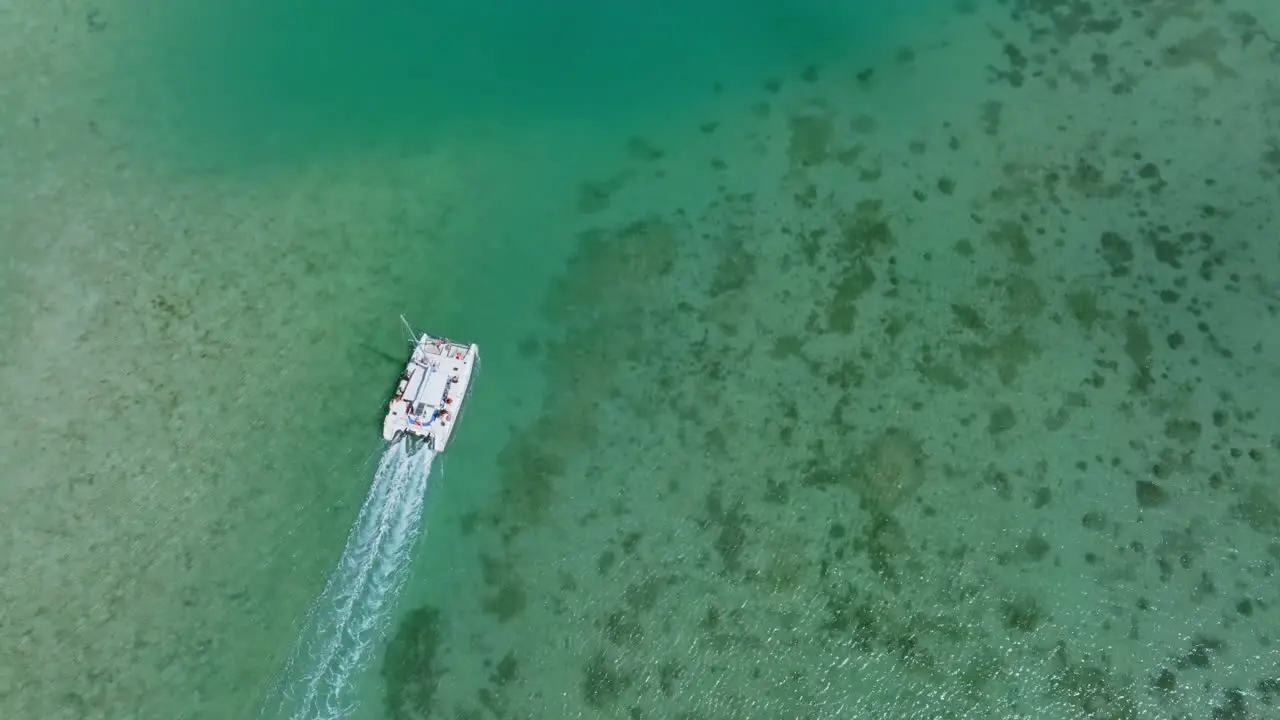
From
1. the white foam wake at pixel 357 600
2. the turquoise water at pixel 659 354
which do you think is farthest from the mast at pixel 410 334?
the white foam wake at pixel 357 600

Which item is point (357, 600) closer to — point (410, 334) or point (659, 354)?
point (410, 334)

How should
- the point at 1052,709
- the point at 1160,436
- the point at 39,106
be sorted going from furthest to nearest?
the point at 39,106
the point at 1160,436
the point at 1052,709

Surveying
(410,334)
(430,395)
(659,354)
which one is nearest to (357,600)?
(430,395)

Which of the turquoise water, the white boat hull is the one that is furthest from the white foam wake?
the white boat hull

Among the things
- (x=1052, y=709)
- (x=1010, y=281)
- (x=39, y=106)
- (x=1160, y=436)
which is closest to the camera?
(x=1052, y=709)

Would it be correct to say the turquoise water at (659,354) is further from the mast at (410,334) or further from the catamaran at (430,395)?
the catamaran at (430,395)

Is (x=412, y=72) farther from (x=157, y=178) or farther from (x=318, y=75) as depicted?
(x=157, y=178)

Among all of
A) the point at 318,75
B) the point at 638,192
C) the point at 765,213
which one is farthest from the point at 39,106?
the point at 765,213
